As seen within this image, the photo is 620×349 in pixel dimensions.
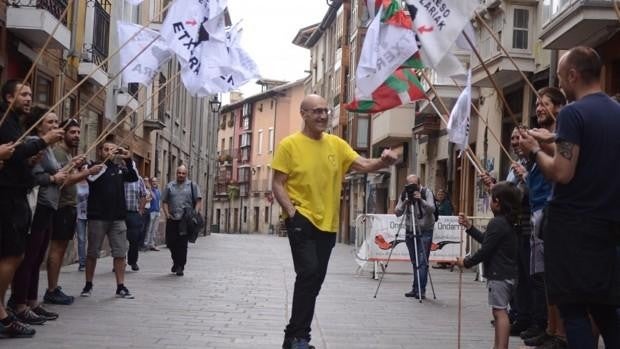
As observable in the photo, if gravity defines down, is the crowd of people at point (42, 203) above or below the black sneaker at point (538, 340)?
above

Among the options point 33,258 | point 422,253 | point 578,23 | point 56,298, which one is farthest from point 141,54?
point 578,23

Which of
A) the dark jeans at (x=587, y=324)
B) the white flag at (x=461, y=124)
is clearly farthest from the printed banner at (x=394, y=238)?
the dark jeans at (x=587, y=324)

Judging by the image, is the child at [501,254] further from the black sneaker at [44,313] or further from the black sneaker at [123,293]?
the black sneaker at [123,293]

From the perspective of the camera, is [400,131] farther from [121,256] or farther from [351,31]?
[121,256]

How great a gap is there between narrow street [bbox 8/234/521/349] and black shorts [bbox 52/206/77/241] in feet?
2.52

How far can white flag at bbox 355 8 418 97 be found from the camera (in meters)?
9.12

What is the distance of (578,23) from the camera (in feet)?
53.9

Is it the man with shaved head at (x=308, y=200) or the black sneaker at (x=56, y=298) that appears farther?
the black sneaker at (x=56, y=298)

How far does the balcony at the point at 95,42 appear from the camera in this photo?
20.3 m

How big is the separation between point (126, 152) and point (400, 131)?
25209mm

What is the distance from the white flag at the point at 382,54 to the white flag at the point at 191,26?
2.31 metres

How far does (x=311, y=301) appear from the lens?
7.41m

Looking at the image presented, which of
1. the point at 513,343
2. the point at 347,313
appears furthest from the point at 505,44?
the point at 513,343

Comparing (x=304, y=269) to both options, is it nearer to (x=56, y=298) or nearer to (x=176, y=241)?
(x=56, y=298)
